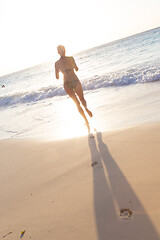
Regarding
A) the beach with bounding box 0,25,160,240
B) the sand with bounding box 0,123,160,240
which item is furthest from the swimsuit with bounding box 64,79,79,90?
the sand with bounding box 0,123,160,240

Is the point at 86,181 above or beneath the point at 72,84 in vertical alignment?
beneath

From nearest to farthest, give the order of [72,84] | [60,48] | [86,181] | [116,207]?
[116,207]
[86,181]
[60,48]
[72,84]

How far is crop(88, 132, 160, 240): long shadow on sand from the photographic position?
6.14ft

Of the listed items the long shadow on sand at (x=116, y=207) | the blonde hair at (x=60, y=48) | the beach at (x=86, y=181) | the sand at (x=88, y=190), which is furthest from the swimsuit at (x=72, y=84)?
the long shadow on sand at (x=116, y=207)

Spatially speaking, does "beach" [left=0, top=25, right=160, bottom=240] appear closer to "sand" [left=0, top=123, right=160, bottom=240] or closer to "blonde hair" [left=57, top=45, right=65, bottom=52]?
"sand" [left=0, top=123, right=160, bottom=240]

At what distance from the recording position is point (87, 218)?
7.17 feet

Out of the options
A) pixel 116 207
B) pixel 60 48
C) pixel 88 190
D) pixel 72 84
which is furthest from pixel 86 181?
pixel 60 48

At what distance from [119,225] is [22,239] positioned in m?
0.91

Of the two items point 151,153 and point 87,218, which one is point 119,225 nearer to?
point 87,218

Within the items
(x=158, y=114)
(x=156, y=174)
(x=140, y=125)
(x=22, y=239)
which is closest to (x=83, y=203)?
(x=22, y=239)

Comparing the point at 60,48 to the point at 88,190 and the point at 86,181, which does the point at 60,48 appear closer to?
the point at 86,181

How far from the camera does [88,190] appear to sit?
8.70 feet

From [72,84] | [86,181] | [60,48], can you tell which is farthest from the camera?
[72,84]

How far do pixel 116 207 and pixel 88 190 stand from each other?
50 centimetres
